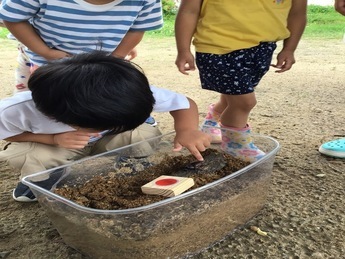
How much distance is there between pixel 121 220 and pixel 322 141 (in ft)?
3.38

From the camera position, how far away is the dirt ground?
0.98 meters

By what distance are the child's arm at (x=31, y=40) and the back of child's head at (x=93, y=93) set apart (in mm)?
367

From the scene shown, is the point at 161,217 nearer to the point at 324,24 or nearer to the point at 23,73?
the point at 23,73

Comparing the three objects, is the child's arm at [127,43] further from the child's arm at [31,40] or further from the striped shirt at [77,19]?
the child's arm at [31,40]

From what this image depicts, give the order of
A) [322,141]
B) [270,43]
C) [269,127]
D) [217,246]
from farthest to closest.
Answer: [269,127], [322,141], [270,43], [217,246]

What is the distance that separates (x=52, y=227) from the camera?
1082 mm

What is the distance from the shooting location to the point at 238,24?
Answer: 1.34 meters

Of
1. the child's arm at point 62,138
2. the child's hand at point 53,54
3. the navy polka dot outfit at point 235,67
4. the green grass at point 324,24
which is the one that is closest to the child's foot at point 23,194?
the child's arm at point 62,138

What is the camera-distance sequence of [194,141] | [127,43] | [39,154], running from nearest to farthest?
[194,141]
[39,154]
[127,43]

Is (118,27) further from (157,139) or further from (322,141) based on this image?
(322,141)

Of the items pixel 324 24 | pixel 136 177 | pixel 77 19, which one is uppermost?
pixel 77 19

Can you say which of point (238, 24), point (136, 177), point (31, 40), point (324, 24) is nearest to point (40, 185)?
point (136, 177)

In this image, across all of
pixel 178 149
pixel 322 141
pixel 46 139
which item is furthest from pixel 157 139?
pixel 322 141

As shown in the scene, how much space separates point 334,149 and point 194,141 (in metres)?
0.61
